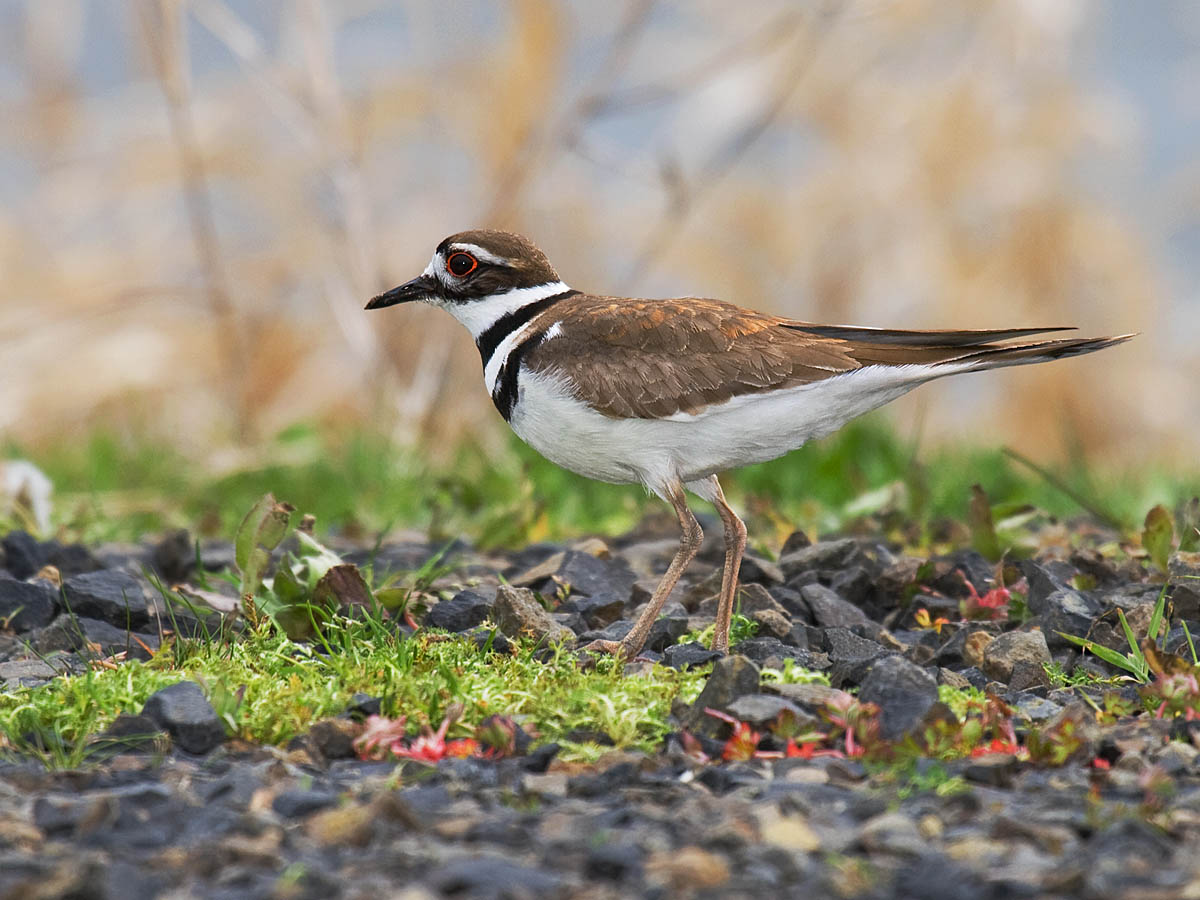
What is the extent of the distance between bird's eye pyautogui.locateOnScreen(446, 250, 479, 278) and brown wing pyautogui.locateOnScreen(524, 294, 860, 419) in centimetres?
55

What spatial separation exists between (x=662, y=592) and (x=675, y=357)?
73 centimetres

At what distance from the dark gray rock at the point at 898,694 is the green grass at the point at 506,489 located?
2.26m

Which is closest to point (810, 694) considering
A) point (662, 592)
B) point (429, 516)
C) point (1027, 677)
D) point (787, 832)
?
point (1027, 677)

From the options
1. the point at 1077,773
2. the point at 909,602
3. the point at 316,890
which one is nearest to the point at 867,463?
the point at 909,602

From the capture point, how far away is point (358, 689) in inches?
Answer: 141

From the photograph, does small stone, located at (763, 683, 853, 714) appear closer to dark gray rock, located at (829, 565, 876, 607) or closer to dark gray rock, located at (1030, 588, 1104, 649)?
dark gray rock, located at (1030, 588, 1104, 649)

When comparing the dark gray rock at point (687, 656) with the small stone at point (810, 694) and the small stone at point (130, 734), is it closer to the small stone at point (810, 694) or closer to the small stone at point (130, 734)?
the small stone at point (810, 694)

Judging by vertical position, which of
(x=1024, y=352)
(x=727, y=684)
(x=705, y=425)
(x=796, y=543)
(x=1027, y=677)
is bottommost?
(x=1027, y=677)

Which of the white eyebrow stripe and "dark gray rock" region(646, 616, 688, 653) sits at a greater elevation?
the white eyebrow stripe

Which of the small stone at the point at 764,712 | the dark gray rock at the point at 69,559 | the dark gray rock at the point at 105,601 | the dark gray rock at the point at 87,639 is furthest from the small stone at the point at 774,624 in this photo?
the dark gray rock at the point at 69,559

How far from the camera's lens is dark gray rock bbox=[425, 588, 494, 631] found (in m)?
4.33

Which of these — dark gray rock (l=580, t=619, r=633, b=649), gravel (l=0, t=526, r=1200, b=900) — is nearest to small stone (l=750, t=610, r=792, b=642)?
gravel (l=0, t=526, r=1200, b=900)

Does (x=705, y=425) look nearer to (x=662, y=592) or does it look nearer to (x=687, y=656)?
(x=662, y=592)

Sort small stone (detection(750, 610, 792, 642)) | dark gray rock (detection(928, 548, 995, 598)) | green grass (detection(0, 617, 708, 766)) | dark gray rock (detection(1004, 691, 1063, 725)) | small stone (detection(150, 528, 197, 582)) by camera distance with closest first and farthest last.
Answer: green grass (detection(0, 617, 708, 766)), dark gray rock (detection(1004, 691, 1063, 725)), small stone (detection(750, 610, 792, 642)), dark gray rock (detection(928, 548, 995, 598)), small stone (detection(150, 528, 197, 582))
